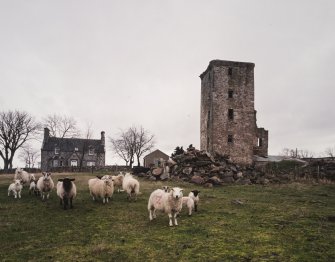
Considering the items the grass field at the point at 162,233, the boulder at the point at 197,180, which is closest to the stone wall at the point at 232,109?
the boulder at the point at 197,180

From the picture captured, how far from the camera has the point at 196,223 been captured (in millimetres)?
12734

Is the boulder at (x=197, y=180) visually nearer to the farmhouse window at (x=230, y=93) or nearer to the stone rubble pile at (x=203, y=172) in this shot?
the stone rubble pile at (x=203, y=172)

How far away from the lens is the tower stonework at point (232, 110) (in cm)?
4144

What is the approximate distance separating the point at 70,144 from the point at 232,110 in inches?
1799

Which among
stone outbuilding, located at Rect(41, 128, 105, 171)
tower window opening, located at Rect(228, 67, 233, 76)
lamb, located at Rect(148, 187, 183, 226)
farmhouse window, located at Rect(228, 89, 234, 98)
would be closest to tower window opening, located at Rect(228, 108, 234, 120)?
farmhouse window, located at Rect(228, 89, 234, 98)

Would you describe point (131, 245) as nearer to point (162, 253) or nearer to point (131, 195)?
point (162, 253)

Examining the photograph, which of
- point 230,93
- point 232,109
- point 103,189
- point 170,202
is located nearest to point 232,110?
point 232,109

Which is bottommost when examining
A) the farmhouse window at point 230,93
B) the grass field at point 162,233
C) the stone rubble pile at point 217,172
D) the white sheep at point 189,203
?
the grass field at point 162,233

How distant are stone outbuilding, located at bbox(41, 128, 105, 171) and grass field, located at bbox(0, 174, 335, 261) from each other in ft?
187

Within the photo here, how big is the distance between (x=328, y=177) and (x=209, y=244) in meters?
26.6

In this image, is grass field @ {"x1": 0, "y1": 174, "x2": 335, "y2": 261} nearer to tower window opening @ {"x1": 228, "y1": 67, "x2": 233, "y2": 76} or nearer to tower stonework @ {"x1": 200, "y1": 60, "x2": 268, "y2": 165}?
tower stonework @ {"x1": 200, "y1": 60, "x2": 268, "y2": 165}

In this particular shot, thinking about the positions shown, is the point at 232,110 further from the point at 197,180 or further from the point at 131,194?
the point at 131,194

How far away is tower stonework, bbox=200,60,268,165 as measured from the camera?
4144cm

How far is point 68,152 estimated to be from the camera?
72.9m
